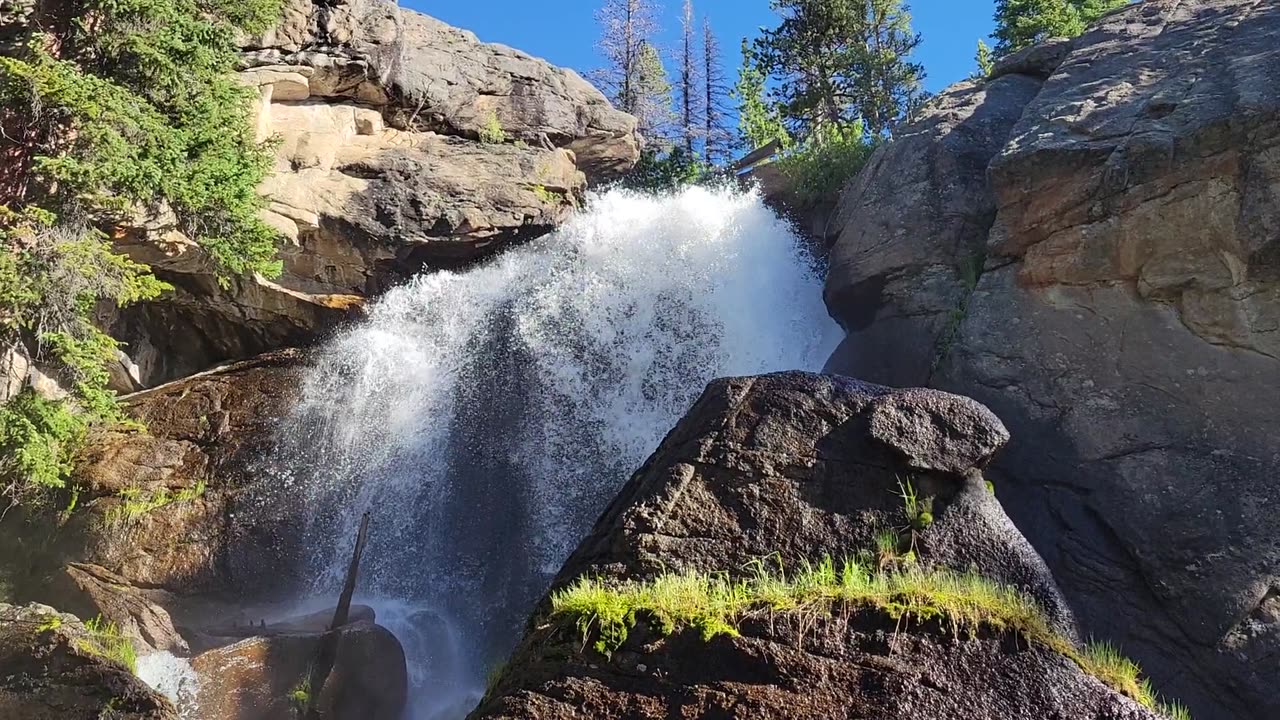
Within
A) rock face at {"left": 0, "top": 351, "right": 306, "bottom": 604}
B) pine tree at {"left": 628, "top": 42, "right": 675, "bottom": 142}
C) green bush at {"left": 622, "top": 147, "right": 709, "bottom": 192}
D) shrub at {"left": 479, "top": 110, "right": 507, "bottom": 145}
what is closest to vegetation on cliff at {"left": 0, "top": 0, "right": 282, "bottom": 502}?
rock face at {"left": 0, "top": 351, "right": 306, "bottom": 604}

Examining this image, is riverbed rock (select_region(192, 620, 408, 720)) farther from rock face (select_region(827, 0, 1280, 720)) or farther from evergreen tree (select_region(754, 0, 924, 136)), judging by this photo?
evergreen tree (select_region(754, 0, 924, 136))

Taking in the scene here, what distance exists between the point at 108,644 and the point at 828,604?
329 inches

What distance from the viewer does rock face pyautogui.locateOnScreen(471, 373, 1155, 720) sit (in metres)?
5.42

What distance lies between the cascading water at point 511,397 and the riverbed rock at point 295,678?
35.7 inches

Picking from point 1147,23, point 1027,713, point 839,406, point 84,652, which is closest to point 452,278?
point 84,652

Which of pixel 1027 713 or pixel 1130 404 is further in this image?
pixel 1130 404

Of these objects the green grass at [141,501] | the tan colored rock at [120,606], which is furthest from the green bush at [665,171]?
the tan colored rock at [120,606]

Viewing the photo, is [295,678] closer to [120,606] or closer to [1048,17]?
[120,606]

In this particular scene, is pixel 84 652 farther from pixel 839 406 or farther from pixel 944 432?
pixel 944 432

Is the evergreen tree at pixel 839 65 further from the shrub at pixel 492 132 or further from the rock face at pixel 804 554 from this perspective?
the rock face at pixel 804 554

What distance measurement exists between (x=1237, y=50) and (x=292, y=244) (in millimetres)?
14527

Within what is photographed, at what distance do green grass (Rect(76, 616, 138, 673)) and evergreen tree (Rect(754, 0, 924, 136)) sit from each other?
20.9 metres

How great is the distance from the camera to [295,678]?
10430 mm

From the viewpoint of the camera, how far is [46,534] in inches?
525
